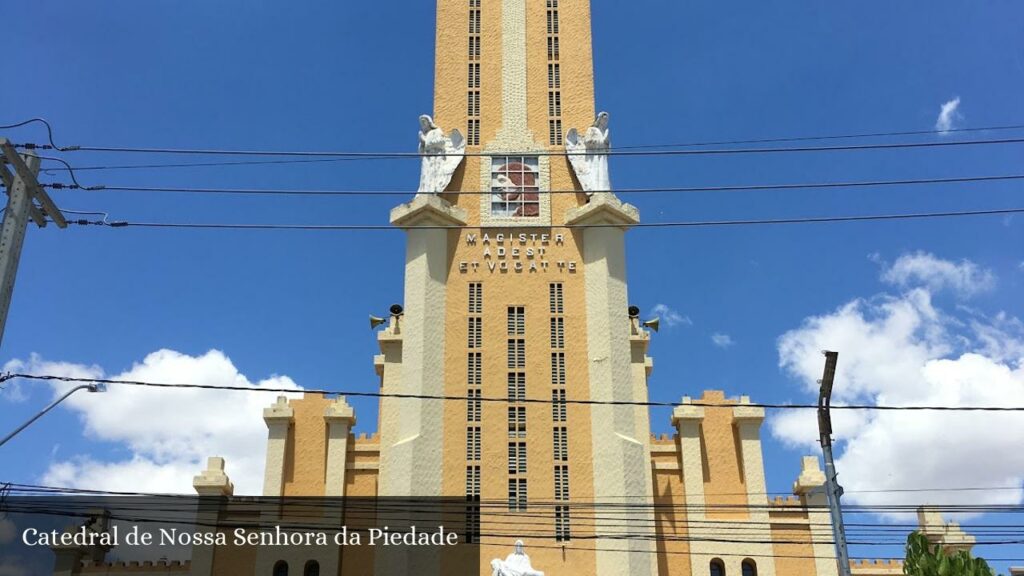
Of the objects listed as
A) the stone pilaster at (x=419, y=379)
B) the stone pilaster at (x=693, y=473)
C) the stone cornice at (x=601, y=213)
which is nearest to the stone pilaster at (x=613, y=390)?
the stone cornice at (x=601, y=213)

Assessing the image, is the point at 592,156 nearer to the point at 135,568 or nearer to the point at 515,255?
the point at 515,255

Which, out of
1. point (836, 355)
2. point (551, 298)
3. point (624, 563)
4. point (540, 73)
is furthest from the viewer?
point (540, 73)

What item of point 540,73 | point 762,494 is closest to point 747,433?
point 762,494

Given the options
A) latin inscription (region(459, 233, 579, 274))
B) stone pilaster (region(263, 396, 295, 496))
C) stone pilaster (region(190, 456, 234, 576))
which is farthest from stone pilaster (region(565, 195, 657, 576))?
stone pilaster (region(190, 456, 234, 576))

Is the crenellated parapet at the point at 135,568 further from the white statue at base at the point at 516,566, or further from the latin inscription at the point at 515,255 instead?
the latin inscription at the point at 515,255

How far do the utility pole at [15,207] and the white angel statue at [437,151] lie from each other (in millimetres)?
25446

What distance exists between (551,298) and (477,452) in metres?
8.10

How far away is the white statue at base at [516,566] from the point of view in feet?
121

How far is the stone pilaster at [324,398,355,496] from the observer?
1706 inches

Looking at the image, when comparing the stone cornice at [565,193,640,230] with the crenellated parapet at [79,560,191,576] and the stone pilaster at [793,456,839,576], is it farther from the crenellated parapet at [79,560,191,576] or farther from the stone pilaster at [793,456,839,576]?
the crenellated parapet at [79,560,191,576]

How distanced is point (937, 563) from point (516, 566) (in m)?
16.1

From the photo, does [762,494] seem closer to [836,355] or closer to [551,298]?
[551,298]

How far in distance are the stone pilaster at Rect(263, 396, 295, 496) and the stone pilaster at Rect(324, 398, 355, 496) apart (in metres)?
1.88

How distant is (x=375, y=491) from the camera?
44.0 m
